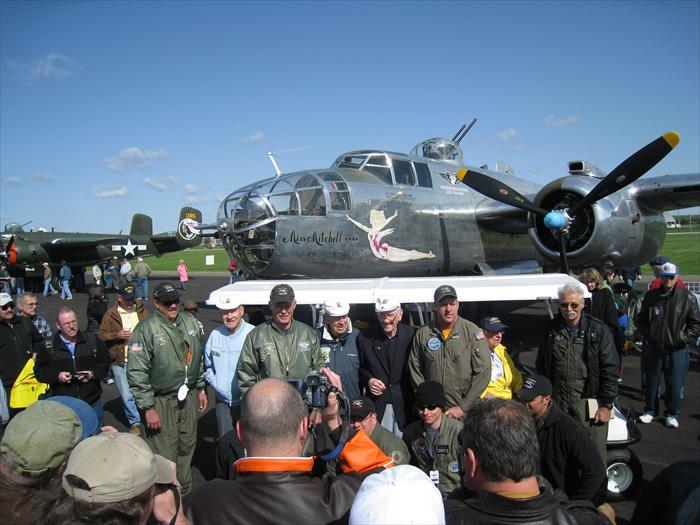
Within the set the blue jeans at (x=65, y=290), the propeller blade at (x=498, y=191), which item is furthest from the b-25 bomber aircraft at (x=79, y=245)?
the propeller blade at (x=498, y=191)

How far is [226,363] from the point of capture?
4.86m

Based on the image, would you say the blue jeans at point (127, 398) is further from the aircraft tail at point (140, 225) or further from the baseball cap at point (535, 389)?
the aircraft tail at point (140, 225)

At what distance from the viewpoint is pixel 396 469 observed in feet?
5.49

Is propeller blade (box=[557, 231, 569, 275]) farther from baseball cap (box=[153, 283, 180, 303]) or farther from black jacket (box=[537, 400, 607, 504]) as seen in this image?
baseball cap (box=[153, 283, 180, 303])

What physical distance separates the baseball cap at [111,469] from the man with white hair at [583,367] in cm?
372

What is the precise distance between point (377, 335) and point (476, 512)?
287 centimetres

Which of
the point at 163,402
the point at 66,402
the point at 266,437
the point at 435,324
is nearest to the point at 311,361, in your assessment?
the point at 435,324

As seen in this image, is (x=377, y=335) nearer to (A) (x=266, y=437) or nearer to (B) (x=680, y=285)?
(A) (x=266, y=437)

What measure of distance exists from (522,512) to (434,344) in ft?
8.38

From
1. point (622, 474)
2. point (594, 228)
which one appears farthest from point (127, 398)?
point (594, 228)

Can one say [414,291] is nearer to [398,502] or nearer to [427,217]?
[427,217]

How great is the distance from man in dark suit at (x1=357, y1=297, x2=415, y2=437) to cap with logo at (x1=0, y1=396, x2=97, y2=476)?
2523 mm

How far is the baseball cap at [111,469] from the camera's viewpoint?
1710 mm

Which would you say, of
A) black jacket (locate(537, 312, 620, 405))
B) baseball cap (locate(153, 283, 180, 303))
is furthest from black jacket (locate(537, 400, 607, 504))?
baseball cap (locate(153, 283, 180, 303))
